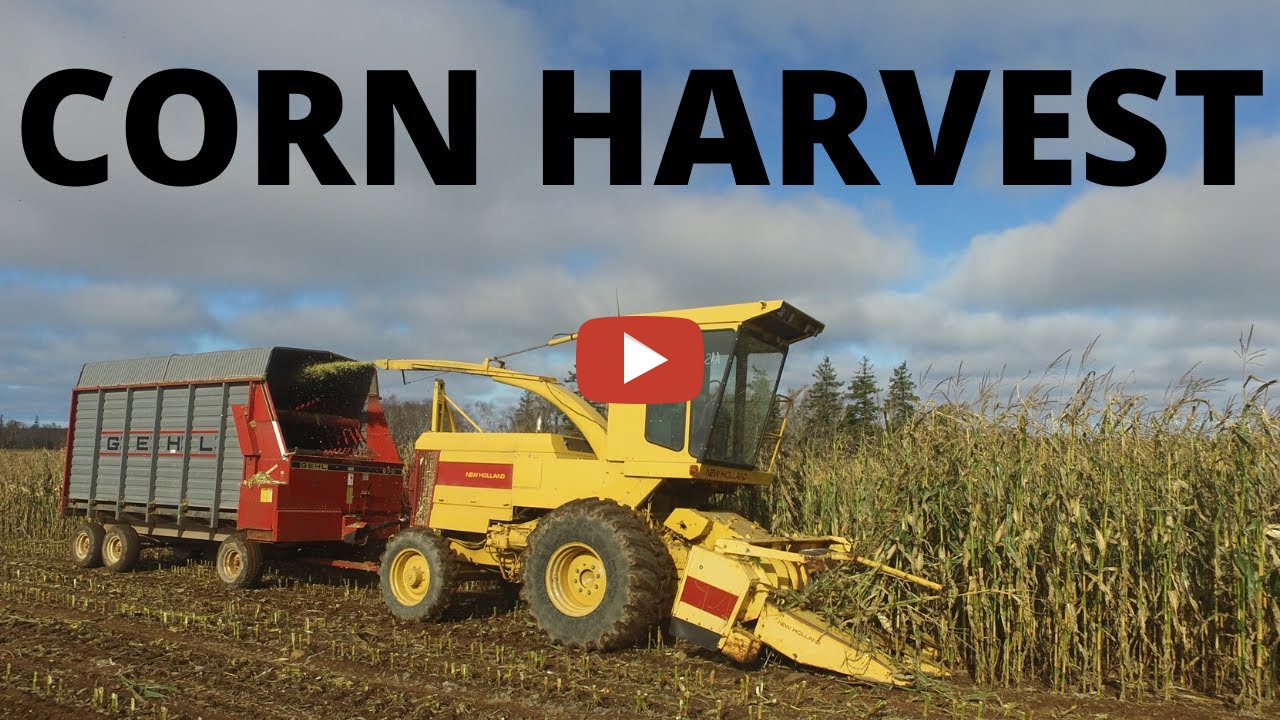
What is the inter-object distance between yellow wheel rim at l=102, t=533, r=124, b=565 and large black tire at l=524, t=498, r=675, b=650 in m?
8.06

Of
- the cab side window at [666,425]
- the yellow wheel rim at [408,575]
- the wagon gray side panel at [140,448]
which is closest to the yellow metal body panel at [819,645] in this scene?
the cab side window at [666,425]

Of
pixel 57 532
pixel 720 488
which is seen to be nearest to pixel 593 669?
pixel 720 488

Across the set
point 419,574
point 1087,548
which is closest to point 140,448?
point 419,574

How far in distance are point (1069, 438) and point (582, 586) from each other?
14.1 feet

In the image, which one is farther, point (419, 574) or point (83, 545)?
point (83, 545)

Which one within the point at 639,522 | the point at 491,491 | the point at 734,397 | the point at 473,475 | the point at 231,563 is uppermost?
the point at 734,397

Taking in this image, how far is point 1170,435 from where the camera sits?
21.7ft

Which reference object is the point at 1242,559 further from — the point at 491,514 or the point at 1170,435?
the point at 491,514

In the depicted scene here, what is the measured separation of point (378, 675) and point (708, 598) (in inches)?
102

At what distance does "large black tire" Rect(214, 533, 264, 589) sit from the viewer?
1089cm

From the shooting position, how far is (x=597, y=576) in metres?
7.92

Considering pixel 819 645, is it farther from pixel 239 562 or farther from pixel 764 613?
pixel 239 562

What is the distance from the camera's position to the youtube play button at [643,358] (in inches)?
325

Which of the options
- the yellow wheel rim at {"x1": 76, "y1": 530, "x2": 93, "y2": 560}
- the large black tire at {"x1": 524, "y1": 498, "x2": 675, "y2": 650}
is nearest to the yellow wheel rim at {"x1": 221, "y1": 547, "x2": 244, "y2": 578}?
the yellow wheel rim at {"x1": 76, "y1": 530, "x2": 93, "y2": 560}
